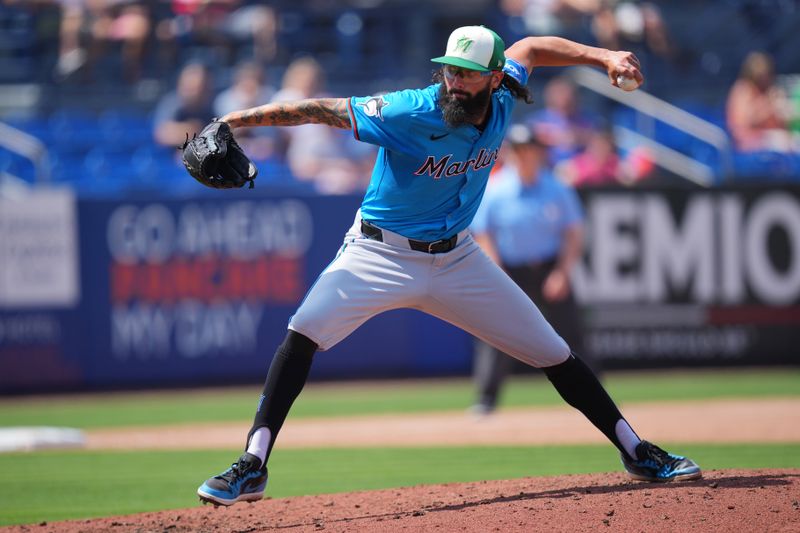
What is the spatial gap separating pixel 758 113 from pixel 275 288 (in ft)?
21.3

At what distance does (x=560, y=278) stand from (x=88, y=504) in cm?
477

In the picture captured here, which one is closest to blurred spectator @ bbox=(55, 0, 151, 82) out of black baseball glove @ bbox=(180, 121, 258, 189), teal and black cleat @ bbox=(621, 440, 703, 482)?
black baseball glove @ bbox=(180, 121, 258, 189)

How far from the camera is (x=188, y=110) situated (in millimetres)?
14148

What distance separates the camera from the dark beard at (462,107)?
5.14 m

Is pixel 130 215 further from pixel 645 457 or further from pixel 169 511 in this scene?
pixel 645 457

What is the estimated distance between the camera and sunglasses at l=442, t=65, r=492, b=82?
16.8ft

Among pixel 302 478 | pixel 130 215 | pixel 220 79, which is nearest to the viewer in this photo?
pixel 302 478

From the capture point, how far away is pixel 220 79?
50.8 feet

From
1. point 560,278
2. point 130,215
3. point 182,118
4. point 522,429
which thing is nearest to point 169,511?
point 522,429

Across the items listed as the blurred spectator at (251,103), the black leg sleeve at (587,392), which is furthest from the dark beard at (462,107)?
the blurred spectator at (251,103)

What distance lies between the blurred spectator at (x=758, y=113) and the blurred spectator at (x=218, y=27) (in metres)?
6.08

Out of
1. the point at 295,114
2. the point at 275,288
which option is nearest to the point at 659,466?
the point at 295,114

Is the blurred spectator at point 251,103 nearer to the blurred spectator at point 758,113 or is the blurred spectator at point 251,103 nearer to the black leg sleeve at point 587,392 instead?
the blurred spectator at point 758,113

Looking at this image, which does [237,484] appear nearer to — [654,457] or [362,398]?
[654,457]
